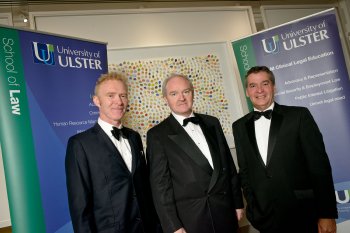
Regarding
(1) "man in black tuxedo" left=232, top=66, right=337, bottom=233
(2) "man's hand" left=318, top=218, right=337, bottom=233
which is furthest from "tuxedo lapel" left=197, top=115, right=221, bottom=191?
(2) "man's hand" left=318, top=218, right=337, bottom=233

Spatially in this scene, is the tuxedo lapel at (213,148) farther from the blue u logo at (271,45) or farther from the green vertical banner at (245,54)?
the blue u logo at (271,45)

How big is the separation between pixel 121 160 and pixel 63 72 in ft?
3.92

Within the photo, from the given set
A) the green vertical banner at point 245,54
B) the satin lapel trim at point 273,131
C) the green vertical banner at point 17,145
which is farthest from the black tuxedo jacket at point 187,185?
the green vertical banner at point 245,54

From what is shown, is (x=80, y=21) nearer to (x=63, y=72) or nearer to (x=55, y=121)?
(x=63, y=72)

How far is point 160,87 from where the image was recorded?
3.93 m

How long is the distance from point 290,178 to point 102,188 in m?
1.33

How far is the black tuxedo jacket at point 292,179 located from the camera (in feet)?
7.09

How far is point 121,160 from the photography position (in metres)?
2.04

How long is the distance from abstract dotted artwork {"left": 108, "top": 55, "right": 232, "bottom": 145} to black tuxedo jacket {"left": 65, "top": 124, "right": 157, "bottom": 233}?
5.46 ft

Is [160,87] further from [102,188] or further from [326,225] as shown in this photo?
[326,225]

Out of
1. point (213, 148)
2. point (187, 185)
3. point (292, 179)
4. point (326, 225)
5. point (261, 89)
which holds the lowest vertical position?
point (326, 225)

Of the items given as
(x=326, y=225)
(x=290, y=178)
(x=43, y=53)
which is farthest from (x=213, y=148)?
(x=43, y=53)

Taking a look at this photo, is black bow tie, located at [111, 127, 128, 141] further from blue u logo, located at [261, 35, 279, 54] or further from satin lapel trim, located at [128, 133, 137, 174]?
blue u logo, located at [261, 35, 279, 54]

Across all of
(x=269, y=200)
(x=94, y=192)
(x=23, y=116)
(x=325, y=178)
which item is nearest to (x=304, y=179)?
(x=325, y=178)
